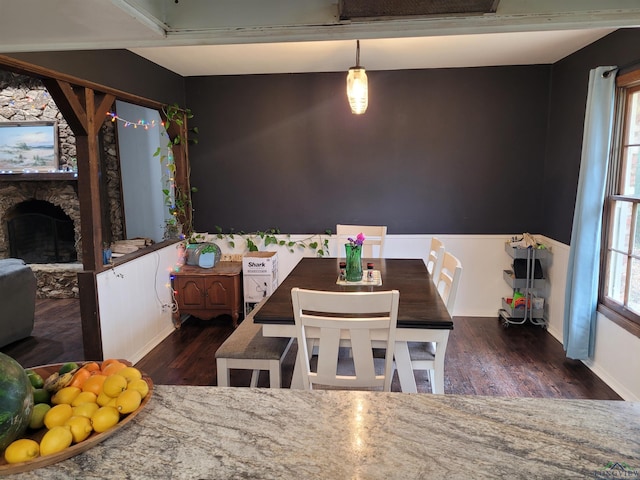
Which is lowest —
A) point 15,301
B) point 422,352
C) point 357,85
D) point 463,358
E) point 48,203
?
point 463,358

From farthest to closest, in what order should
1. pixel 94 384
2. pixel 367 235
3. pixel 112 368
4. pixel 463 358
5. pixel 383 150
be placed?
pixel 383 150 → pixel 367 235 → pixel 463 358 → pixel 112 368 → pixel 94 384

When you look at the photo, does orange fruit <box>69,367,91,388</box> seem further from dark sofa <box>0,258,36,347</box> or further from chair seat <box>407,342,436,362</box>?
dark sofa <box>0,258,36,347</box>

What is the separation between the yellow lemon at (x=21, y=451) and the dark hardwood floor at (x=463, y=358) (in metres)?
2.24

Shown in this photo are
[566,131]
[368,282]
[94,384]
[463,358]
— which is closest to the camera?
[94,384]

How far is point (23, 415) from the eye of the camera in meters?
0.91

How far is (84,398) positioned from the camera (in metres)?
1.04

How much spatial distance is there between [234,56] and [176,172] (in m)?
1.35

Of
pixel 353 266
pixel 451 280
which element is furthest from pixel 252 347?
pixel 451 280

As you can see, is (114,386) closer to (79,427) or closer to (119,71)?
(79,427)

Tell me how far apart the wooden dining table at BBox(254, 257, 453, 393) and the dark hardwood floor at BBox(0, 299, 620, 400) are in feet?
2.45

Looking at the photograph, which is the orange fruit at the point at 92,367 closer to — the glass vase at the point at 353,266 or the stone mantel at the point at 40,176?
the glass vase at the point at 353,266

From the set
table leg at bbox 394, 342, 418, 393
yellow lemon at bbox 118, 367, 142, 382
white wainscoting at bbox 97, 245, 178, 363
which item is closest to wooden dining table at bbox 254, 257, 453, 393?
table leg at bbox 394, 342, 418, 393

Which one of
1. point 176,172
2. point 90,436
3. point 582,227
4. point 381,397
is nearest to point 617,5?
point 381,397

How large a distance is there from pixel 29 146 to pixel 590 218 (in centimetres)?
563
